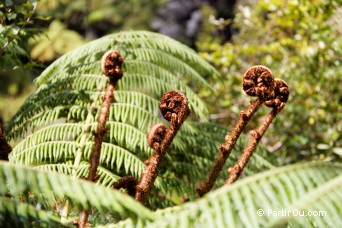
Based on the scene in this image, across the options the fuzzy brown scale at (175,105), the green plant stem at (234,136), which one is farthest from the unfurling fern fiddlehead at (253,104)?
the fuzzy brown scale at (175,105)

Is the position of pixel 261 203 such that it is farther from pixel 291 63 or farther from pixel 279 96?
pixel 291 63

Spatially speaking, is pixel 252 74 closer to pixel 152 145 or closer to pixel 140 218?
pixel 152 145

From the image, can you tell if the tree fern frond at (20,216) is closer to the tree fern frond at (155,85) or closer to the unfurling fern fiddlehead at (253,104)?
the unfurling fern fiddlehead at (253,104)

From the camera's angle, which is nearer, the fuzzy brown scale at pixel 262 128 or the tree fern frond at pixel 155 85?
the fuzzy brown scale at pixel 262 128

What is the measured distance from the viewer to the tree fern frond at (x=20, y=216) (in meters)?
0.74

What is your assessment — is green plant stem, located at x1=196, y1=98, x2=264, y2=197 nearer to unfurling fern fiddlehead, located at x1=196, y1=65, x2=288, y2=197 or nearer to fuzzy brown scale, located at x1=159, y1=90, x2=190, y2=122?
unfurling fern fiddlehead, located at x1=196, y1=65, x2=288, y2=197

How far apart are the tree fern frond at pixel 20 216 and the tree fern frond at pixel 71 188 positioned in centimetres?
4

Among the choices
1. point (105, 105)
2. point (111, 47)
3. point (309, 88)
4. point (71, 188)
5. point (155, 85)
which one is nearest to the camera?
point (71, 188)

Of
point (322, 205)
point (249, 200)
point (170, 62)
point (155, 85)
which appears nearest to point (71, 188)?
point (249, 200)

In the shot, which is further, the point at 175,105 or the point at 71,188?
the point at 175,105

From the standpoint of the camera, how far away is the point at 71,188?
71 cm

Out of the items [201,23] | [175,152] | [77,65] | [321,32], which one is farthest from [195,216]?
[201,23]

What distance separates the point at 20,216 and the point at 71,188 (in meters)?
0.11

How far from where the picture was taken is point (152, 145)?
3.43 ft
